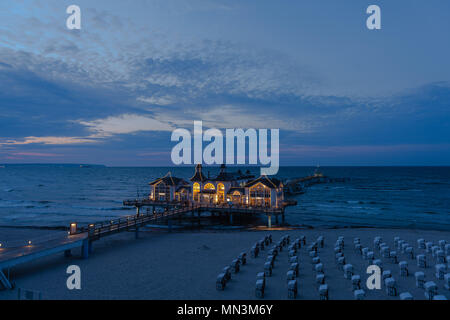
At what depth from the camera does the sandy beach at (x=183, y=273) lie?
14461mm

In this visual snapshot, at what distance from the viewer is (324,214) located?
50.1 meters

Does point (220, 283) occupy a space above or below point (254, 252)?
above

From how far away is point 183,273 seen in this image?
1767 centimetres

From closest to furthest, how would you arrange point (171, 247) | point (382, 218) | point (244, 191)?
point (171, 247)
point (244, 191)
point (382, 218)

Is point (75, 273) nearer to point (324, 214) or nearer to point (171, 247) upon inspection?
point (171, 247)

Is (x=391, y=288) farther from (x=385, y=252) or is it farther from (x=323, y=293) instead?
(x=385, y=252)

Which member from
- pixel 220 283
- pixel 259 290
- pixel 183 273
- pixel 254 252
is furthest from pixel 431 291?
pixel 183 273

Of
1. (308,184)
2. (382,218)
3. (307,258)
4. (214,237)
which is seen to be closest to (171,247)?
(214,237)

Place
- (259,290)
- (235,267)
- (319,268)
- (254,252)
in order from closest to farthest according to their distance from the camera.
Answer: (259,290) < (319,268) < (235,267) < (254,252)

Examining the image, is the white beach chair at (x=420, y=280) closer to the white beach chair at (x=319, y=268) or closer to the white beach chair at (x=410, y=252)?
the white beach chair at (x=319, y=268)

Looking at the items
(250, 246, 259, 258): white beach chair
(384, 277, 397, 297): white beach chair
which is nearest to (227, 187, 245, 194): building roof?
(250, 246, 259, 258): white beach chair

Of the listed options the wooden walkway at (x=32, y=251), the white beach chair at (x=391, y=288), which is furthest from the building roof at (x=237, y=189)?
the white beach chair at (x=391, y=288)
